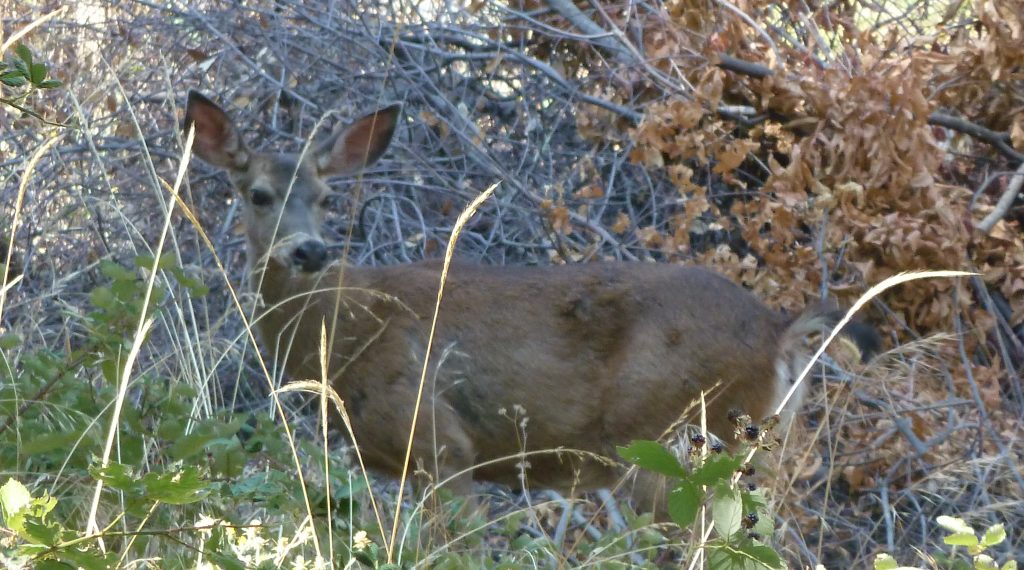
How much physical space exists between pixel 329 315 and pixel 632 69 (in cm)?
200

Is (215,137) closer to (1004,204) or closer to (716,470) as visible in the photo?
(1004,204)

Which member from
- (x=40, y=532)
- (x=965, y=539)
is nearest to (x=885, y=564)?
(x=965, y=539)

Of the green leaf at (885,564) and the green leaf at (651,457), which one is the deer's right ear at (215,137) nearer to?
the green leaf at (651,457)

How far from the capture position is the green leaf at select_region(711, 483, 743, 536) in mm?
2109

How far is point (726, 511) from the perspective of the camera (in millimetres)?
2117

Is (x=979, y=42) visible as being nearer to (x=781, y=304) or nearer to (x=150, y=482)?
(x=781, y=304)

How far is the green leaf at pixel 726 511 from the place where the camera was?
211cm

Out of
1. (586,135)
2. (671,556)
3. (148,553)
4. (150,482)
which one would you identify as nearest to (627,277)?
(671,556)

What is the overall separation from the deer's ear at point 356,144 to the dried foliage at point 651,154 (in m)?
0.28

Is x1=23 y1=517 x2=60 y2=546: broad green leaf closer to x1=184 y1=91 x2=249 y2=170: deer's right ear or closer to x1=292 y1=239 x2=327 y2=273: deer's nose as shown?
x1=292 y1=239 x2=327 y2=273: deer's nose

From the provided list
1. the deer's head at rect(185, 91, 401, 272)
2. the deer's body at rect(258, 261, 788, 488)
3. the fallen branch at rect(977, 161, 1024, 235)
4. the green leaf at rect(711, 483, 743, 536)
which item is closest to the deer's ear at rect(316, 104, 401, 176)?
the deer's head at rect(185, 91, 401, 272)

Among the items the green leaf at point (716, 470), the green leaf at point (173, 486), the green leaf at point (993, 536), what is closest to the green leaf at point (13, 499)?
the green leaf at point (173, 486)

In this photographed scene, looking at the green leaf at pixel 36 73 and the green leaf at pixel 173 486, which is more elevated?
the green leaf at pixel 36 73

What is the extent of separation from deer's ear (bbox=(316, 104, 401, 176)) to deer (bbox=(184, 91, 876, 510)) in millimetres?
234
